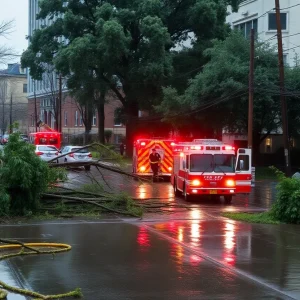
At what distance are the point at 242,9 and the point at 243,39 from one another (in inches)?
587

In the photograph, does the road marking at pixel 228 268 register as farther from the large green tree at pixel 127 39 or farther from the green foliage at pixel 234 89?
the large green tree at pixel 127 39

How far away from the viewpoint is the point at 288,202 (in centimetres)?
1702

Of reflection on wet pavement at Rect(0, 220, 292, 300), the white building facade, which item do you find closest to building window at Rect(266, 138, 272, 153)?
the white building facade

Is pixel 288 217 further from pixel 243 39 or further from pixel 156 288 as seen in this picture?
pixel 243 39

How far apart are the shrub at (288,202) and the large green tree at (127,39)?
102 ft

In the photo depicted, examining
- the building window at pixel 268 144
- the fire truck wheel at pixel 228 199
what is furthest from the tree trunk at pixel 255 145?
the fire truck wheel at pixel 228 199

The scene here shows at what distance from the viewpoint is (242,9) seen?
55.3 metres

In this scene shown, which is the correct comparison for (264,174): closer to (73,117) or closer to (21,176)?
(21,176)

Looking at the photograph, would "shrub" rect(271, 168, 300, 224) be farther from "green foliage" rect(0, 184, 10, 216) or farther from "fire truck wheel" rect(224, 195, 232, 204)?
"green foliage" rect(0, 184, 10, 216)

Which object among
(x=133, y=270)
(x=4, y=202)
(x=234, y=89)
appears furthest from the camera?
(x=234, y=89)

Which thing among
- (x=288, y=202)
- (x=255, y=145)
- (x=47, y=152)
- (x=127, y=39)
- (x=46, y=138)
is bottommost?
(x=288, y=202)

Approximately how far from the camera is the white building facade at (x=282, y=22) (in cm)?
4981

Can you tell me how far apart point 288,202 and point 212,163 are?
658cm

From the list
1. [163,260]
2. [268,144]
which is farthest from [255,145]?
[163,260]
